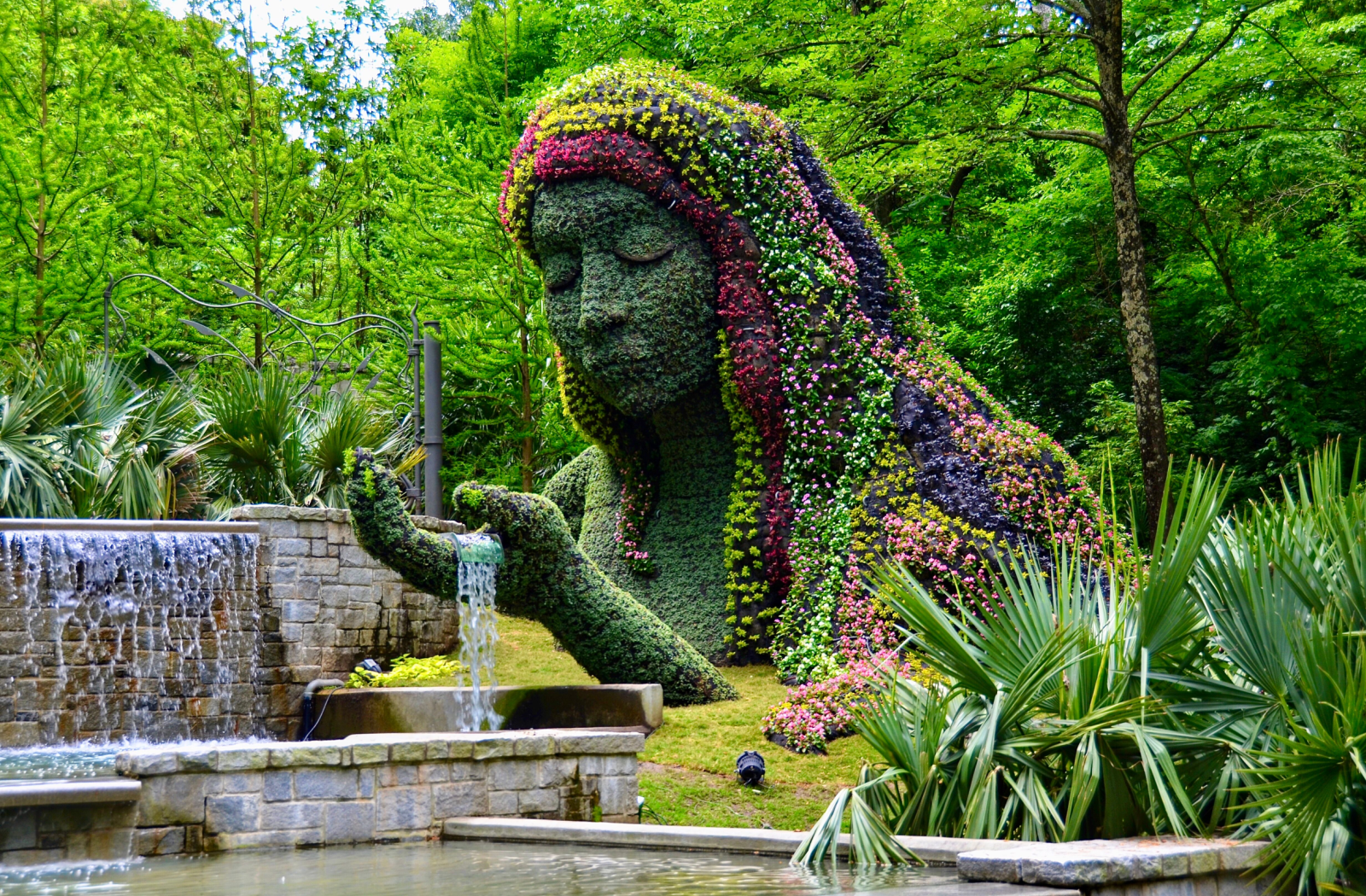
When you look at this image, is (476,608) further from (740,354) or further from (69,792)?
(740,354)

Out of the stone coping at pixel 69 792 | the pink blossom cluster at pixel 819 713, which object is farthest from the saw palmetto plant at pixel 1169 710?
the pink blossom cluster at pixel 819 713

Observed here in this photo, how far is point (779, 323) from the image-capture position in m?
12.3

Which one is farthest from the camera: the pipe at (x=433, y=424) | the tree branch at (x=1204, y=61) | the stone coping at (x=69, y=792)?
the tree branch at (x=1204, y=61)

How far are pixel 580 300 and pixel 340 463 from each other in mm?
3604

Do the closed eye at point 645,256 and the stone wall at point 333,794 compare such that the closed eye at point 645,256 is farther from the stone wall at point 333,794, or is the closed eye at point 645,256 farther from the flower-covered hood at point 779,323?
Answer: the stone wall at point 333,794

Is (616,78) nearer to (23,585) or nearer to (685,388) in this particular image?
(685,388)

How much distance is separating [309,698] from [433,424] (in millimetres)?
3403

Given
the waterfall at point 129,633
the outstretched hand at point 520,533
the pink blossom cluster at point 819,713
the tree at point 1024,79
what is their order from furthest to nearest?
the tree at point 1024,79
the waterfall at point 129,633
the pink blossom cluster at point 819,713
the outstretched hand at point 520,533

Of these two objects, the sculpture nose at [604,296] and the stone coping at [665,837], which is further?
the sculpture nose at [604,296]

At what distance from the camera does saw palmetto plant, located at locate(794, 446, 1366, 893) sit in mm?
4785

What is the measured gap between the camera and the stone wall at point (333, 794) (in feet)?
19.9

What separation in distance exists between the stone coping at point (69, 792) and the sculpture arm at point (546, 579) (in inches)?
119

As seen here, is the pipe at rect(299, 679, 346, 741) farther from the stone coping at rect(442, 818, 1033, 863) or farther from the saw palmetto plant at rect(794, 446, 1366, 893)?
the saw palmetto plant at rect(794, 446, 1366, 893)

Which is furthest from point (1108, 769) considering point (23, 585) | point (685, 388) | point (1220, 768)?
point (23, 585)
